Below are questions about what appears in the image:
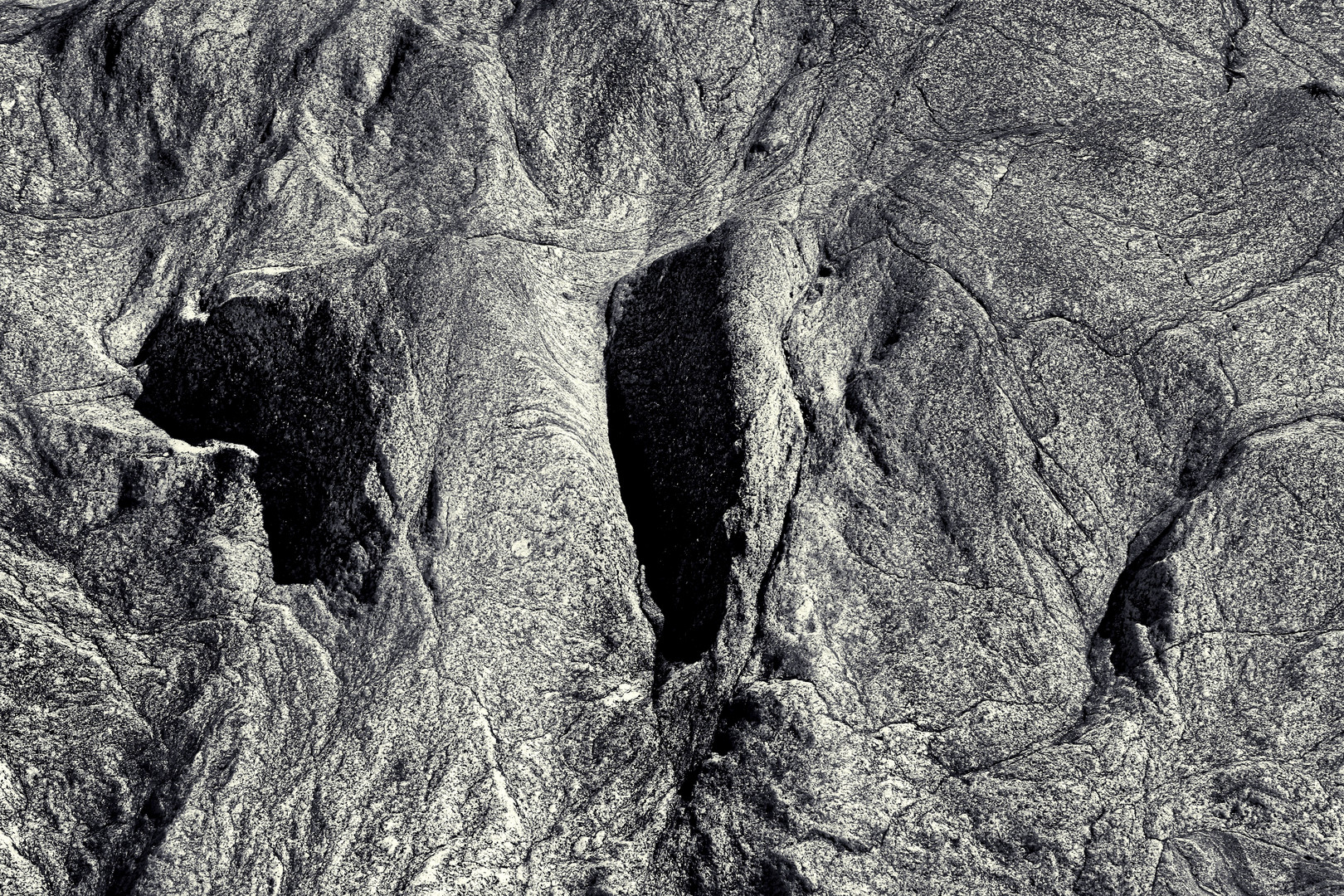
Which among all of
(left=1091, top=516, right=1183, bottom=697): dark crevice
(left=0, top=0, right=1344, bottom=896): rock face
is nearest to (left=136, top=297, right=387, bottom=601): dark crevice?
(left=0, top=0, right=1344, bottom=896): rock face

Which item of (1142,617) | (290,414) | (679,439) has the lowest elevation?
(290,414)

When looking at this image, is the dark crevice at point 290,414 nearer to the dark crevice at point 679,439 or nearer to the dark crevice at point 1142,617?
the dark crevice at point 679,439

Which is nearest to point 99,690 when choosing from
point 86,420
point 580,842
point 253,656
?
point 253,656

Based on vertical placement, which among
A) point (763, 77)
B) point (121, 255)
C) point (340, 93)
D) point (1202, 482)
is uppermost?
point (763, 77)

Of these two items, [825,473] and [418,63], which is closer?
[825,473]

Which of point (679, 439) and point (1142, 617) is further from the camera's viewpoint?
point (679, 439)

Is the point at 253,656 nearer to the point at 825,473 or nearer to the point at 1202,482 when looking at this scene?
the point at 825,473

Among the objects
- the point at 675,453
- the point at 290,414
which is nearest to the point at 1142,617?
the point at 675,453

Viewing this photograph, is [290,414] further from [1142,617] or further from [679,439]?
[1142,617]

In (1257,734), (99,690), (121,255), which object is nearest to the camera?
(1257,734)
